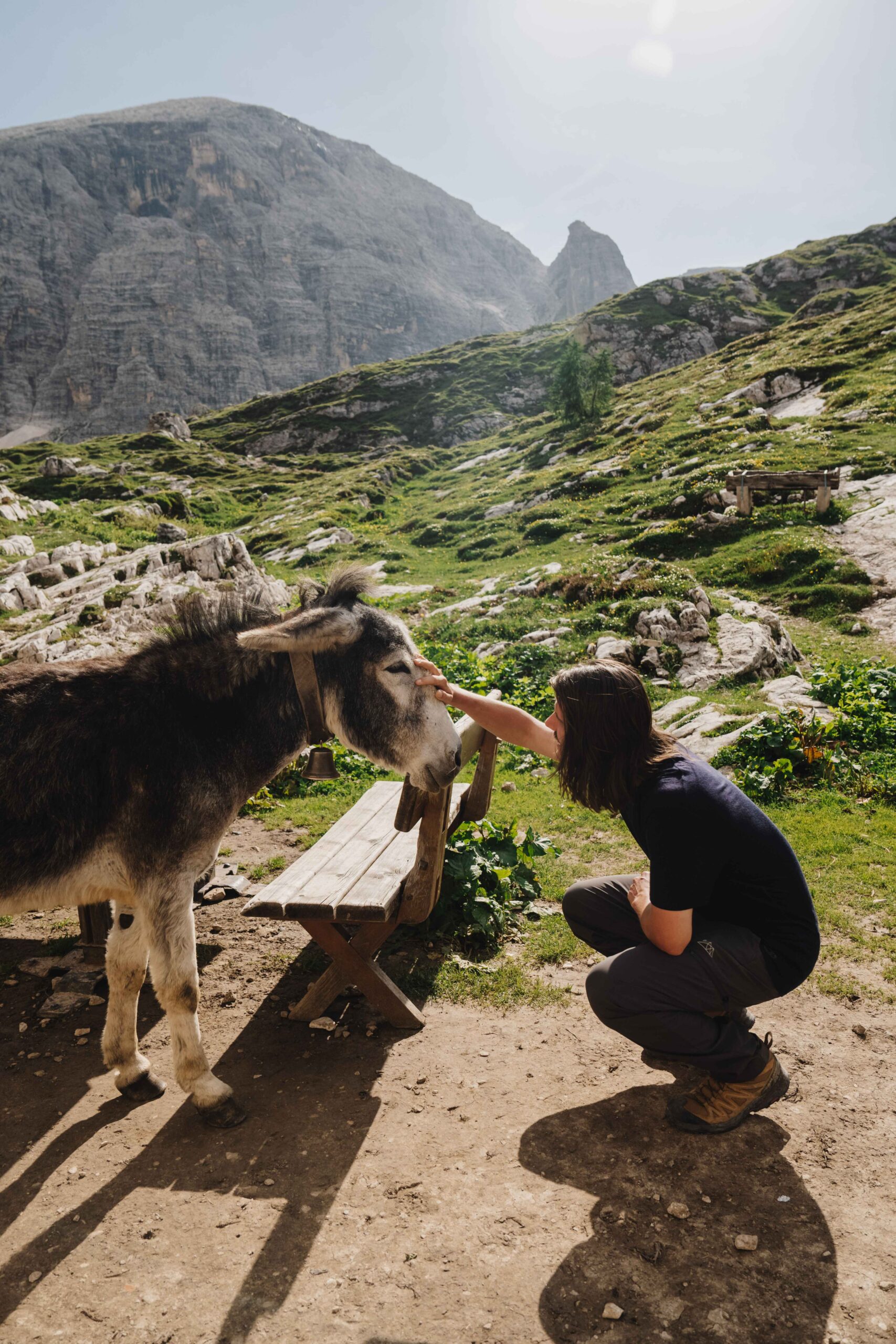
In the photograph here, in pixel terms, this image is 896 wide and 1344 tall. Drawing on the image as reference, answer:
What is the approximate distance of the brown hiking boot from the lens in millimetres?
3756

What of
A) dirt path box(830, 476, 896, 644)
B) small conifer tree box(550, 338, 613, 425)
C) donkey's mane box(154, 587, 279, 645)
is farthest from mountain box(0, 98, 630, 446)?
donkey's mane box(154, 587, 279, 645)

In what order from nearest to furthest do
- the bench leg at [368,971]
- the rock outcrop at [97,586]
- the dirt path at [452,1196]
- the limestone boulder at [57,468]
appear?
the dirt path at [452,1196], the bench leg at [368,971], the rock outcrop at [97,586], the limestone boulder at [57,468]

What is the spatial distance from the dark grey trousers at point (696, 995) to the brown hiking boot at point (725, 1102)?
74 millimetres

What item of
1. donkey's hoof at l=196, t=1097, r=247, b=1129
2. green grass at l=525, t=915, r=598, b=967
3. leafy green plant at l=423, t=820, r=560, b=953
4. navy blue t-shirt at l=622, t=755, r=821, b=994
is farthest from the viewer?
leafy green plant at l=423, t=820, r=560, b=953

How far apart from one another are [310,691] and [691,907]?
2.52 metres

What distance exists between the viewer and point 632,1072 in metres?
4.41

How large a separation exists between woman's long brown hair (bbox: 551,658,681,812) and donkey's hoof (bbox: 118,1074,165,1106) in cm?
350

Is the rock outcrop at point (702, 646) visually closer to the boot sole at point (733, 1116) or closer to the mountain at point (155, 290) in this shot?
the boot sole at point (733, 1116)

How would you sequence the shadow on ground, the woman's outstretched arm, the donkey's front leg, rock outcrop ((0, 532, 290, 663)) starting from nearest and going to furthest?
the shadow on ground → the donkey's front leg → the woman's outstretched arm → rock outcrop ((0, 532, 290, 663))

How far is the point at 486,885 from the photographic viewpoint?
659 centimetres

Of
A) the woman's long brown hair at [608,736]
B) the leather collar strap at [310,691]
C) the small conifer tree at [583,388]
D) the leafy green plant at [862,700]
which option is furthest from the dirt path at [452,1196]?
the small conifer tree at [583,388]

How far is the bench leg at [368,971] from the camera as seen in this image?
492 cm

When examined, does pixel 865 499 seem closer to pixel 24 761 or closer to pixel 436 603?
pixel 436 603

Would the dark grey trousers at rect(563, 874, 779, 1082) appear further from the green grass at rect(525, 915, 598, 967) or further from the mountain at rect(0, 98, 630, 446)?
the mountain at rect(0, 98, 630, 446)
